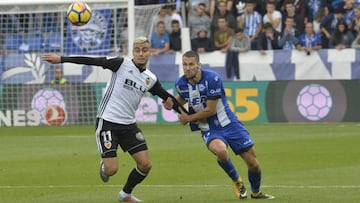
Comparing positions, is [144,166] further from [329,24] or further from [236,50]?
[329,24]

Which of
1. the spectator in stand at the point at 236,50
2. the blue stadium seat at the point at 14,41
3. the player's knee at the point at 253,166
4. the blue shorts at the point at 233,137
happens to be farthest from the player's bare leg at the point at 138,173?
the blue stadium seat at the point at 14,41

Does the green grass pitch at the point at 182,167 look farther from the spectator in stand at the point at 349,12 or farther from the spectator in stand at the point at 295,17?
the spectator in stand at the point at 295,17

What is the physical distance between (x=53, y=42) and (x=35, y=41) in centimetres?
59

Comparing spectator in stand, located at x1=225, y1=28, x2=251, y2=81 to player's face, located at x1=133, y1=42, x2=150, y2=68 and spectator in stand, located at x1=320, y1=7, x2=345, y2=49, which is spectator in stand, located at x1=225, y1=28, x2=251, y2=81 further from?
player's face, located at x1=133, y1=42, x2=150, y2=68

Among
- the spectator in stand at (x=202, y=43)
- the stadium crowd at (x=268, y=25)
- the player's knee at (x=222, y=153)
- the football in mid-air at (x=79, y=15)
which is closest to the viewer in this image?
the player's knee at (x=222, y=153)

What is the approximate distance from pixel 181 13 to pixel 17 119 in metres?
6.62

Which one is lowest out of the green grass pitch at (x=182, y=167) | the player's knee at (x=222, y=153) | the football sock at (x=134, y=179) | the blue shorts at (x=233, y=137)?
the green grass pitch at (x=182, y=167)

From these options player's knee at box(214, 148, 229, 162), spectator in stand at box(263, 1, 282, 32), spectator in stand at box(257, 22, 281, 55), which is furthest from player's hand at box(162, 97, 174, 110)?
spectator in stand at box(263, 1, 282, 32)

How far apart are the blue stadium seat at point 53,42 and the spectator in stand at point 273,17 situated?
21.4 feet

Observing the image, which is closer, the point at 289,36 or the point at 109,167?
the point at 109,167

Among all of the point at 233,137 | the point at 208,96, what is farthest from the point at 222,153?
the point at 208,96

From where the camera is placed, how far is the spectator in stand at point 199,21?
29.4m

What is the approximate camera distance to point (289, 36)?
2836 centimetres

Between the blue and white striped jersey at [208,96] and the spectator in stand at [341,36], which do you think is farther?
the spectator in stand at [341,36]
